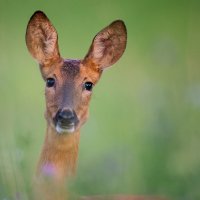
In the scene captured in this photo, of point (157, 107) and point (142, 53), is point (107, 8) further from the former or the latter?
point (157, 107)

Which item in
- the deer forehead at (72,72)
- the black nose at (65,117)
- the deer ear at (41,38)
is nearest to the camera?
the black nose at (65,117)

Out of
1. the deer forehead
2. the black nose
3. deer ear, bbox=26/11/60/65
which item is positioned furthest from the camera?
deer ear, bbox=26/11/60/65

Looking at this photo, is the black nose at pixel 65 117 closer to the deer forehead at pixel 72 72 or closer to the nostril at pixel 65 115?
the nostril at pixel 65 115

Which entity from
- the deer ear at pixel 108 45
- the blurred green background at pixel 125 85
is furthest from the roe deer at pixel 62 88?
the blurred green background at pixel 125 85

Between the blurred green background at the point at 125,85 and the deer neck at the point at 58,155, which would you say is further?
the blurred green background at the point at 125,85

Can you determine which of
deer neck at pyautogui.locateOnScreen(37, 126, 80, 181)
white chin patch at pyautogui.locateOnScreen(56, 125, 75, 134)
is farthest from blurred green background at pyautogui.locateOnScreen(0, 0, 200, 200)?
white chin patch at pyautogui.locateOnScreen(56, 125, 75, 134)

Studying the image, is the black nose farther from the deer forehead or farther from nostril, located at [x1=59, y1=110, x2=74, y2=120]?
the deer forehead

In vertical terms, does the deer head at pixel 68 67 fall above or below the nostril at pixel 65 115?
above

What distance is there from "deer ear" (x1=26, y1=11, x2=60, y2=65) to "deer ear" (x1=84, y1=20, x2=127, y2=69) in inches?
7.5

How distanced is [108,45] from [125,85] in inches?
18.7

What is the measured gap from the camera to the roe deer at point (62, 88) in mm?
4203

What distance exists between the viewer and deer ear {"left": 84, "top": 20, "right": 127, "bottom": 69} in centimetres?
453

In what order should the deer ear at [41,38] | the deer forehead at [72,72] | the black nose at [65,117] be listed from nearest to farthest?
the black nose at [65,117] → the deer forehead at [72,72] → the deer ear at [41,38]

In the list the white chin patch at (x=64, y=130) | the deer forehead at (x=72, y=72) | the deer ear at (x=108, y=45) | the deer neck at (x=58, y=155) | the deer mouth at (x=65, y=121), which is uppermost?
the deer ear at (x=108, y=45)
